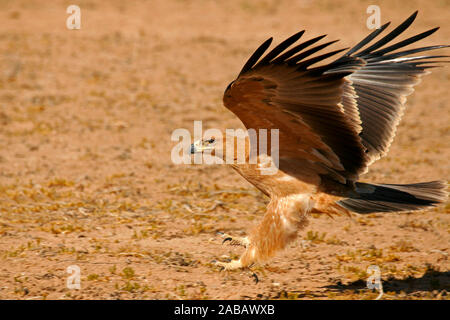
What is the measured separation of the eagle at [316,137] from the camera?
4305 millimetres

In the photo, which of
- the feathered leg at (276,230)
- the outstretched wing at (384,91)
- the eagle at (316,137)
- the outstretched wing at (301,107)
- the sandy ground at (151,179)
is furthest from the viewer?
the outstretched wing at (384,91)

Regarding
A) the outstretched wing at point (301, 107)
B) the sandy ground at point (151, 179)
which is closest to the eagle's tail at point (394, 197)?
the outstretched wing at point (301, 107)

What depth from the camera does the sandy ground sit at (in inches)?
204

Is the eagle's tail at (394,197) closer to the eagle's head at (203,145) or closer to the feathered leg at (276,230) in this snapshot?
the feathered leg at (276,230)

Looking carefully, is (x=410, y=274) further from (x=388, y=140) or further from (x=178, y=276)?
(x=178, y=276)

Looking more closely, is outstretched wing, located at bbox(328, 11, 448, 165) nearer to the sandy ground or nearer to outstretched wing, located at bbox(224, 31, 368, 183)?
outstretched wing, located at bbox(224, 31, 368, 183)

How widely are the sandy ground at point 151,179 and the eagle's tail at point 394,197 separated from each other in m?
0.64

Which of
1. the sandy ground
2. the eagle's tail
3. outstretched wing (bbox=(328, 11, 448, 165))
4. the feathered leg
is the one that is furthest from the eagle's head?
outstretched wing (bbox=(328, 11, 448, 165))

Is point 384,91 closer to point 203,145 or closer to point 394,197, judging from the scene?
point 394,197

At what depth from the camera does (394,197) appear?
5.11 m

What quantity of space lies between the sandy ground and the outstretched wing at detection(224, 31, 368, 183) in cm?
103

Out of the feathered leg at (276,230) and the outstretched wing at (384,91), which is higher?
the outstretched wing at (384,91)

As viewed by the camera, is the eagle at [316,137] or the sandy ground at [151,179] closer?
the eagle at [316,137]

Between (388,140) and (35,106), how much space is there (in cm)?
714
